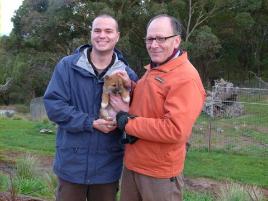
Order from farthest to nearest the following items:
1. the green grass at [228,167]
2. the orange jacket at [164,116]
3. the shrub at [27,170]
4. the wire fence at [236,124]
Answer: the wire fence at [236,124]
the green grass at [228,167]
the shrub at [27,170]
the orange jacket at [164,116]

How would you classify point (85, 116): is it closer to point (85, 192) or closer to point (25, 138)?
point (85, 192)

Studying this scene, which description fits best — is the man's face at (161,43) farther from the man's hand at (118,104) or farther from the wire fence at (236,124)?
the wire fence at (236,124)

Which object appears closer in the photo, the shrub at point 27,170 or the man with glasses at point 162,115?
the man with glasses at point 162,115

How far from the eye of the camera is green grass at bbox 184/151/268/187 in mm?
10484

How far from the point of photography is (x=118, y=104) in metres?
3.56

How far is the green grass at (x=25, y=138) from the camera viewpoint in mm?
12617

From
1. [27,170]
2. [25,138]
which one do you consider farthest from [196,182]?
[25,138]

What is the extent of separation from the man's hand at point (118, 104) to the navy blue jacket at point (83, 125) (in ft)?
0.51

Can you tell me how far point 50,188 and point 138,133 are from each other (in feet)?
10.2

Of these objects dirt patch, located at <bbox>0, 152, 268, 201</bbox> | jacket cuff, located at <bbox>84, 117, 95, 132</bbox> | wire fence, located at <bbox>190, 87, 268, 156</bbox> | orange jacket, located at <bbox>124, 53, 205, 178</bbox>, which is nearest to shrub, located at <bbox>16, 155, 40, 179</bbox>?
dirt patch, located at <bbox>0, 152, 268, 201</bbox>

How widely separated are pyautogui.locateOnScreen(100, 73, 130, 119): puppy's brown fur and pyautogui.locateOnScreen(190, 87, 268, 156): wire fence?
10.1 meters

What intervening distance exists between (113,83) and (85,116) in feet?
1.03

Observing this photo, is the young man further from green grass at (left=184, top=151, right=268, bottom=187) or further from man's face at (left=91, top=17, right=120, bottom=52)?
green grass at (left=184, top=151, right=268, bottom=187)

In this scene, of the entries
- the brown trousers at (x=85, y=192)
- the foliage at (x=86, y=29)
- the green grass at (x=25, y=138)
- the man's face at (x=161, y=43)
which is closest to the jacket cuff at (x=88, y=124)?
the brown trousers at (x=85, y=192)
